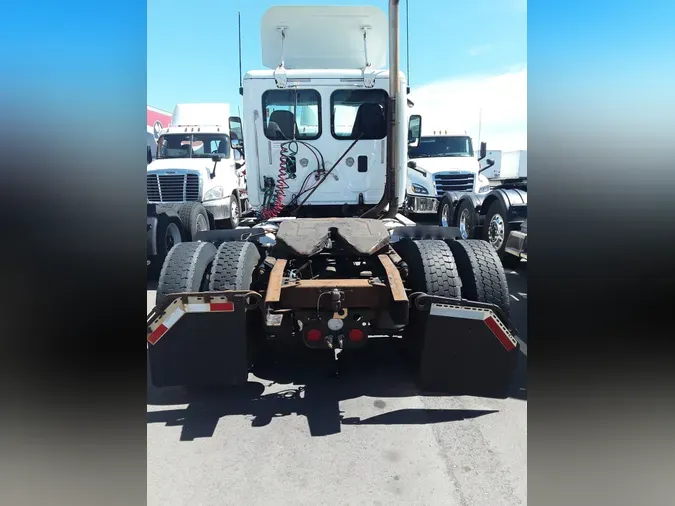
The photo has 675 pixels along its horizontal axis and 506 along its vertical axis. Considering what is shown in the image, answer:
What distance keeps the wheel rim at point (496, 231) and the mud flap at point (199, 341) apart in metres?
5.74

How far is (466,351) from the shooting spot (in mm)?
3256

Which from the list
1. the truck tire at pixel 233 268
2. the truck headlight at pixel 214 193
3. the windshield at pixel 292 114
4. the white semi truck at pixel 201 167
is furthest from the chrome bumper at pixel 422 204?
the truck tire at pixel 233 268

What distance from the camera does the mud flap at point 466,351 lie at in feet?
10.5

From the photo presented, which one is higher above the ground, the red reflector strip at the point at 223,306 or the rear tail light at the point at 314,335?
the red reflector strip at the point at 223,306

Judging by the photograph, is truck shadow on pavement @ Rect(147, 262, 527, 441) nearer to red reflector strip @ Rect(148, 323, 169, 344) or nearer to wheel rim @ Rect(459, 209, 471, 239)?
red reflector strip @ Rect(148, 323, 169, 344)

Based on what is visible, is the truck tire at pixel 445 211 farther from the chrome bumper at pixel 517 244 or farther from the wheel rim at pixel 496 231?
the chrome bumper at pixel 517 244

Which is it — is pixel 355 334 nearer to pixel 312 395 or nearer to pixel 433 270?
pixel 312 395

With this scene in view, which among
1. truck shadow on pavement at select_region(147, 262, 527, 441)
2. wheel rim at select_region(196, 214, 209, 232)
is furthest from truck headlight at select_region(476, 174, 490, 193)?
truck shadow on pavement at select_region(147, 262, 527, 441)

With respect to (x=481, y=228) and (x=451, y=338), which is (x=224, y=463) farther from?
(x=481, y=228)

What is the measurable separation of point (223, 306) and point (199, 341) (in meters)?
0.34

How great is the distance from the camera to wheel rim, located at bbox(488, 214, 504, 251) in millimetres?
7594

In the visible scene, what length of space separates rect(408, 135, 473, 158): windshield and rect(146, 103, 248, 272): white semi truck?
5476mm
